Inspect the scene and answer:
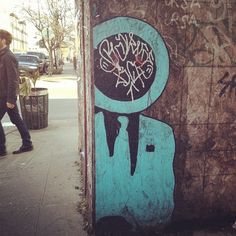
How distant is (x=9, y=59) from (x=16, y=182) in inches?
76.8

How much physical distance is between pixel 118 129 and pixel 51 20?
3080 centimetres

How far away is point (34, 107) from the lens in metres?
7.82

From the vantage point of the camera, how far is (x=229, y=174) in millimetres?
3641

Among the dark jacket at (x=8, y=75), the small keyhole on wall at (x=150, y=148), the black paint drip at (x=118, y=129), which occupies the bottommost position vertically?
the small keyhole on wall at (x=150, y=148)

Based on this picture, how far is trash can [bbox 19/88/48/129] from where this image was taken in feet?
25.6

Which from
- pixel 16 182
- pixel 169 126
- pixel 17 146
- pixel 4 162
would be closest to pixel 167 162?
pixel 169 126

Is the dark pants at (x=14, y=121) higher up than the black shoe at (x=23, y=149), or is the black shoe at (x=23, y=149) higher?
the dark pants at (x=14, y=121)

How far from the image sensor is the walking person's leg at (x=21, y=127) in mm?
6030

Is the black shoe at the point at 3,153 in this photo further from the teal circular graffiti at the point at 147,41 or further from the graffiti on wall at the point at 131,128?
the teal circular graffiti at the point at 147,41

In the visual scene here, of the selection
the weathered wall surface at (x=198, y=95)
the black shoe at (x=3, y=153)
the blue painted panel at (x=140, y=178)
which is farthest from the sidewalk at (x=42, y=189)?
the weathered wall surface at (x=198, y=95)

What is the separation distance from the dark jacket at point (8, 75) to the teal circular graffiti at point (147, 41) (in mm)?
2927

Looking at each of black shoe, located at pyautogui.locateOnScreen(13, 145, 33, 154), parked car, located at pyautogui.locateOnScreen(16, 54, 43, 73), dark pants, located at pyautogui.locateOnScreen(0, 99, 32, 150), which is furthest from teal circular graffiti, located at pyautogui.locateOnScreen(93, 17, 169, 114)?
parked car, located at pyautogui.locateOnScreen(16, 54, 43, 73)

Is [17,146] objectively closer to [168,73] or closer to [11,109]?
[11,109]

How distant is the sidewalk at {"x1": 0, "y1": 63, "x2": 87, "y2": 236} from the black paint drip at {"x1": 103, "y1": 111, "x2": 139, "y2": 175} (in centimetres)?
95
